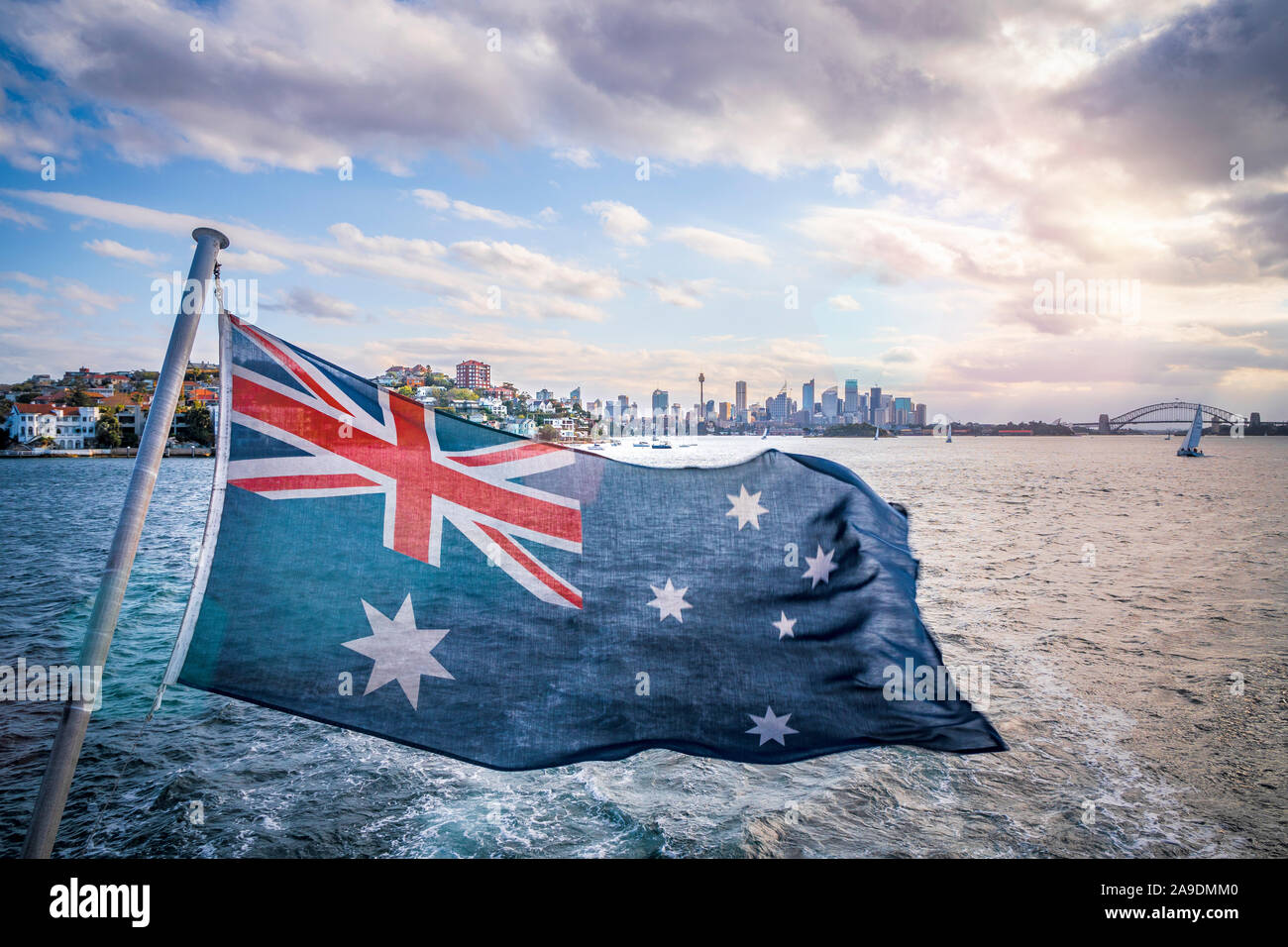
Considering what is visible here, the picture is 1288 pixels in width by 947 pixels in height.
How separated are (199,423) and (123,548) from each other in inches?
5976

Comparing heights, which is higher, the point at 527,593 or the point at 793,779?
the point at 527,593

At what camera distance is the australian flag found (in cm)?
441

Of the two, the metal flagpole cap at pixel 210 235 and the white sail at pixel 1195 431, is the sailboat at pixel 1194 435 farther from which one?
the metal flagpole cap at pixel 210 235

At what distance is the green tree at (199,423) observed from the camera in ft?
407

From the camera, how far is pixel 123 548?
3457mm

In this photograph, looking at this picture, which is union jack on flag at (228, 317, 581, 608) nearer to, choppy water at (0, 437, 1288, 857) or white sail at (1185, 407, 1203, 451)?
choppy water at (0, 437, 1288, 857)

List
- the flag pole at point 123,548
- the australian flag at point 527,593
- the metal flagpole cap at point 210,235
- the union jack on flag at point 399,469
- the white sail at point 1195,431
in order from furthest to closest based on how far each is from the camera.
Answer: the white sail at point 1195,431 < the union jack on flag at point 399,469 < the australian flag at point 527,593 < the metal flagpole cap at point 210,235 < the flag pole at point 123,548

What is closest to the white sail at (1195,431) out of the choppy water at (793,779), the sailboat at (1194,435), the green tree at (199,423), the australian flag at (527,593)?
the sailboat at (1194,435)

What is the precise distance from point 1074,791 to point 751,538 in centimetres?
731

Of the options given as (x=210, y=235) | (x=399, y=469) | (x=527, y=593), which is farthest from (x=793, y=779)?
(x=210, y=235)

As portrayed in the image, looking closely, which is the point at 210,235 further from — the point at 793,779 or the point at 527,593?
the point at 793,779

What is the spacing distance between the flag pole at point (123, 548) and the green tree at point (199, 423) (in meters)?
139

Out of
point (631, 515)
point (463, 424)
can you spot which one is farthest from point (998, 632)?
point (463, 424)
